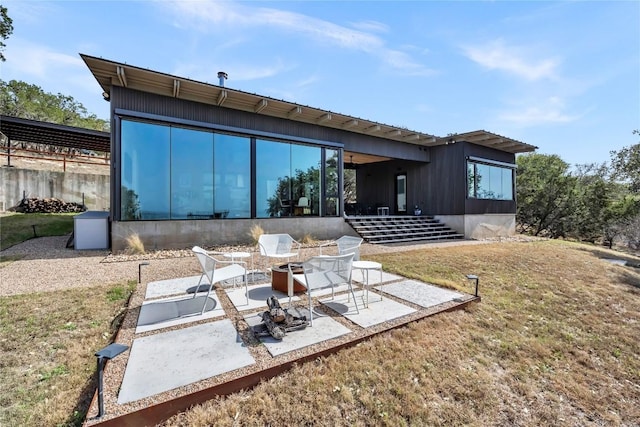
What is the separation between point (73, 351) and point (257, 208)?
6583 mm

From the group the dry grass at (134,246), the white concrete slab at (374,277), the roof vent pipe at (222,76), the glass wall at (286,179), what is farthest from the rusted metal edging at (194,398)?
the roof vent pipe at (222,76)

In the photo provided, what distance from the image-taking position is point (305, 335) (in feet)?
8.94

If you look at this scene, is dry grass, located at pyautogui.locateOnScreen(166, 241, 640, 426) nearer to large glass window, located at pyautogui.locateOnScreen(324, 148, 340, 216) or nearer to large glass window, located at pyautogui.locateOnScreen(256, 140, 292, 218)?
large glass window, located at pyautogui.locateOnScreen(256, 140, 292, 218)

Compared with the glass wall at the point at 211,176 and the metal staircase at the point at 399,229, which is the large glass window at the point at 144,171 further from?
the metal staircase at the point at 399,229

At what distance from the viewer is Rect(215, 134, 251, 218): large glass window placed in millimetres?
8359

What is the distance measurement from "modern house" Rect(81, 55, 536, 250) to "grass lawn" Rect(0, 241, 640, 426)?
3916 mm

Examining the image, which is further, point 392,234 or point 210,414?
point 392,234

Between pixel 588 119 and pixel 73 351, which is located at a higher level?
pixel 588 119

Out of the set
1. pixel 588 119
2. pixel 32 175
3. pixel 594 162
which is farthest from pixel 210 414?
pixel 594 162

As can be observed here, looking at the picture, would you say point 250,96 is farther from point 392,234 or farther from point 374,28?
point 392,234

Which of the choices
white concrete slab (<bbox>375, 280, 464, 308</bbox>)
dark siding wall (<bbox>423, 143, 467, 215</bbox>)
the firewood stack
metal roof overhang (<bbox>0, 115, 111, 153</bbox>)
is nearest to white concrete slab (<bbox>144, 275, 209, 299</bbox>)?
white concrete slab (<bbox>375, 280, 464, 308</bbox>)

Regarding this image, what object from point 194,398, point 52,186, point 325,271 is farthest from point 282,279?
point 52,186

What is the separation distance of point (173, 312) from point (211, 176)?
18.7ft

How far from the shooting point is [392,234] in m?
10.4
